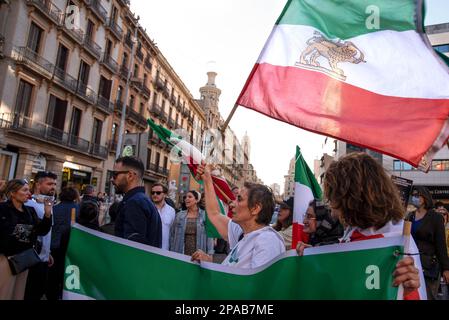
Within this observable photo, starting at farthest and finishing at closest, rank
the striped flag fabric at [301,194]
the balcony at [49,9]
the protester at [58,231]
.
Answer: the balcony at [49,9]
the protester at [58,231]
the striped flag fabric at [301,194]

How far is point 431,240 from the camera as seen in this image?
4.48 meters

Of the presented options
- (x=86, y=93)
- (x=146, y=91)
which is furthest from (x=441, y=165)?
(x=86, y=93)

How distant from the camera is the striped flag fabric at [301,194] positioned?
137 inches

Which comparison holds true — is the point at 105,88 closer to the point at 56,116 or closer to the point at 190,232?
the point at 56,116

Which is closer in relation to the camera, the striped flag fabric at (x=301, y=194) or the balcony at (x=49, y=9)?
the striped flag fabric at (x=301, y=194)

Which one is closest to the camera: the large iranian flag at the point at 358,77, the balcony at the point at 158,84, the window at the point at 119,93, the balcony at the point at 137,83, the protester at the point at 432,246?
the large iranian flag at the point at 358,77

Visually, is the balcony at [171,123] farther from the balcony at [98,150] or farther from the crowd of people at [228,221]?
the crowd of people at [228,221]

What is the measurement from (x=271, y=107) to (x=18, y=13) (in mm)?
19313

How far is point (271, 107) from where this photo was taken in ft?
9.43

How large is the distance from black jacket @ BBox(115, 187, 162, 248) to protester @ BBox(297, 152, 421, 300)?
6.05ft

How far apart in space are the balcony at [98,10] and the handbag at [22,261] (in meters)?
23.6

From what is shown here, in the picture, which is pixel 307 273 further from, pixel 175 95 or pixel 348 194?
pixel 175 95

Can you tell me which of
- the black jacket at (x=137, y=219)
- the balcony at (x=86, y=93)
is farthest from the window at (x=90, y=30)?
the black jacket at (x=137, y=219)
